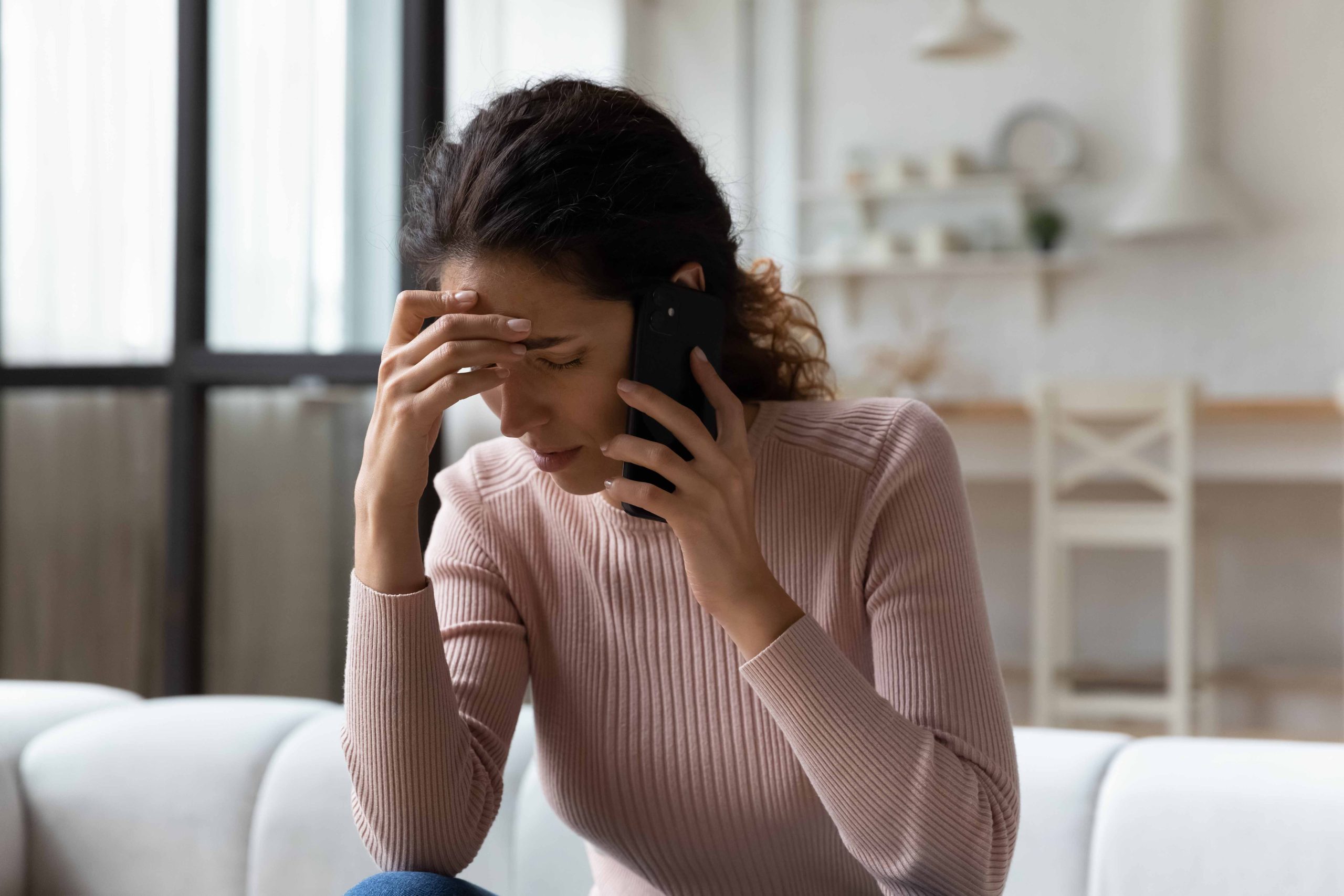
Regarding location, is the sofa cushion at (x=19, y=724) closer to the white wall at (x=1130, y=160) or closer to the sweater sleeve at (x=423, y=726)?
the sweater sleeve at (x=423, y=726)

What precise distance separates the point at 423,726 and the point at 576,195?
40 centimetres

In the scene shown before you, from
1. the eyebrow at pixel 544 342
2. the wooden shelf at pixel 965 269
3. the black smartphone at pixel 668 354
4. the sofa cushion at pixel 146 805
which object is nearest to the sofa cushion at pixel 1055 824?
the black smartphone at pixel 668 354

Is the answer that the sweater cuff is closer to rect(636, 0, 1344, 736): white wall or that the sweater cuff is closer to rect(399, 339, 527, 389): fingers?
rect(399, 339, 527, 389): fingers

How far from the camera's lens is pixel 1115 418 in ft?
11.3

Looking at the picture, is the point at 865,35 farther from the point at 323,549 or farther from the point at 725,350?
the point at 725,350

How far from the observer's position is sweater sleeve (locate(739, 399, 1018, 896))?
0.81 meters

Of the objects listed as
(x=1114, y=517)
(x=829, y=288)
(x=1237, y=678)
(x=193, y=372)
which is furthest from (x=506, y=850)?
(x=829, y=288)

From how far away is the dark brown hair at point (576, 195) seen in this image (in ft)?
2.83

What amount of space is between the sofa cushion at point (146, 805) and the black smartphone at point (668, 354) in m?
0.63

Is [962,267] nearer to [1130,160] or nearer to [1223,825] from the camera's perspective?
[1130,160]

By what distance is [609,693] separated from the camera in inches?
39.8

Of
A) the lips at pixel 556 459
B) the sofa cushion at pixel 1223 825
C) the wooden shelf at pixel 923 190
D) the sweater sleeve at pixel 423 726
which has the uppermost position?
the wooden shelf at pixel 923 190

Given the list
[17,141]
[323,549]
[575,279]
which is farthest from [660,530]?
[17,141]

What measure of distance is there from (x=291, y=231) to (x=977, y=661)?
1.57 m
